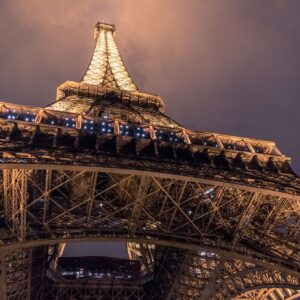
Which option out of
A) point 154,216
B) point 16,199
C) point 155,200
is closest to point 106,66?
point 155,200

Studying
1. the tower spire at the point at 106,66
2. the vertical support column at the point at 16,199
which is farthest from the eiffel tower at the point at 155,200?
the tower spire at the point at 106,66

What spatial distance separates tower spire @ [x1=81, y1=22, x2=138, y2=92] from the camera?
1901 inches

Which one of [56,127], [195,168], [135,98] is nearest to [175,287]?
[195,168]

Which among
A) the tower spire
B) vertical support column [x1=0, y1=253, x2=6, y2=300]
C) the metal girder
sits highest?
the metal girder

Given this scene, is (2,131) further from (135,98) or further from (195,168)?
(135,98)

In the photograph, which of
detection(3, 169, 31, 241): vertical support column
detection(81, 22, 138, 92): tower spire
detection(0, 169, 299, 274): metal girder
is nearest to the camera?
detection(3, 169, 31, 241): vertical support column

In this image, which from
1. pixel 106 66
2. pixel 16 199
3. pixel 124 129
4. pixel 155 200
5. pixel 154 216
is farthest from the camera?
pixel 106 66

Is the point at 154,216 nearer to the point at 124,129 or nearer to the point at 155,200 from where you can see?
the point at 155,200

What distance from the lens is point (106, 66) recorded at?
53094 millimetres

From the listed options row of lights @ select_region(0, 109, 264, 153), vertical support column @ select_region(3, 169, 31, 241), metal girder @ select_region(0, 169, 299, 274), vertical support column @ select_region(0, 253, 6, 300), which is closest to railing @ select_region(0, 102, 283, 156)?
row of lights @ select_region(0, 109, 264, 153)

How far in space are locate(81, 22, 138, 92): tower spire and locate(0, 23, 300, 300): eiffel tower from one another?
866 inches

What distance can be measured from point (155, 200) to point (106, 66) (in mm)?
33208

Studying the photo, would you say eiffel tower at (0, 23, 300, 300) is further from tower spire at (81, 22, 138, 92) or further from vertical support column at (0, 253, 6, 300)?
tower spire at (81, 22, 138, 92)

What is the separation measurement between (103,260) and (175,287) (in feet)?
41.6
